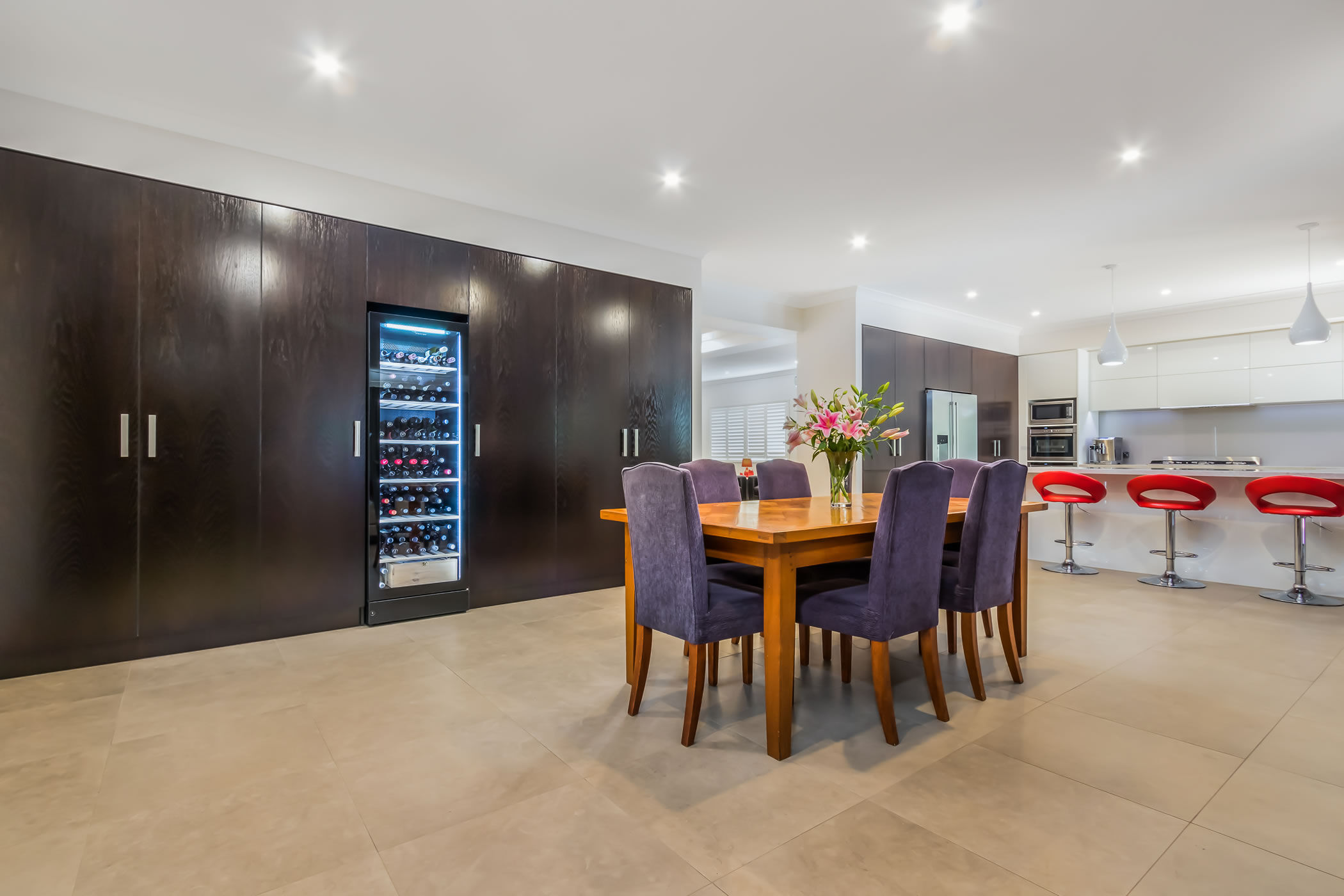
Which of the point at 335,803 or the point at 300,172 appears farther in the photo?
the point at 300,172

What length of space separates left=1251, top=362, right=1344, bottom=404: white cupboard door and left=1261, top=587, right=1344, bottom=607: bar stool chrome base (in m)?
2.82

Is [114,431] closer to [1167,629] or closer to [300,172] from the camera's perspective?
[300,172]

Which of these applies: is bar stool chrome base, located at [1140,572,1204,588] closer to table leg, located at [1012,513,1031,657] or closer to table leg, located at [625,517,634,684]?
table leg, located at [1012,513,1031,657]

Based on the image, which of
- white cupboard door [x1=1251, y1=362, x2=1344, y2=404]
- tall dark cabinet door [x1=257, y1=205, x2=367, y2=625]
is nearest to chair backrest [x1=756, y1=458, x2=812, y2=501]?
tall dark cabinet door [x1=257, y1=205, x2=367, y2=625]

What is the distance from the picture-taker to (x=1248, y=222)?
4.52 meters

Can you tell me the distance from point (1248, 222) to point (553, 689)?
5564mm

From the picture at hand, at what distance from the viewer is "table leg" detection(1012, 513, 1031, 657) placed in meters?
3.10

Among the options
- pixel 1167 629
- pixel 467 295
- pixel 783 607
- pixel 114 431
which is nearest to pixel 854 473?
pixel 1167 629

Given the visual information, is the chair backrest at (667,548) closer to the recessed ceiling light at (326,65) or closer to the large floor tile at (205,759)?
the large floor tile at (205,759)

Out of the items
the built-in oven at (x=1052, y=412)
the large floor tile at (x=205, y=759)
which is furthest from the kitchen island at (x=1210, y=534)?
the large floor tile at (x=205, y=759)

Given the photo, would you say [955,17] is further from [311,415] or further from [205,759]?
[205,759]

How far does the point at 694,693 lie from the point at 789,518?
747 mm

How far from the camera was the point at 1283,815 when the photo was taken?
69.0 inches

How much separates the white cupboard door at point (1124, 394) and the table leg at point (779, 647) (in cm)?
711
